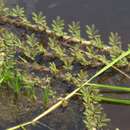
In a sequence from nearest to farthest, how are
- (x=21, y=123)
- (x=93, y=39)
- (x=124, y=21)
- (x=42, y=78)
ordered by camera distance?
(x=21, y=123), (x=42, y=78), (x=93, y=39), (x=124, y=21)

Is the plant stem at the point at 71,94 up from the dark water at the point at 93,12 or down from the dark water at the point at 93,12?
down

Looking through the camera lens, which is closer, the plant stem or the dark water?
the plant stem

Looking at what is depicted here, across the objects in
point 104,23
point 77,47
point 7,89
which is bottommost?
point 7,89

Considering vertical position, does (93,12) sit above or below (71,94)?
above

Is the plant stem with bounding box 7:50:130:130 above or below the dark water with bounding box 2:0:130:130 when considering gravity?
below

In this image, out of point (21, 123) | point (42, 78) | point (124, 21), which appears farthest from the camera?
point (124, 21)

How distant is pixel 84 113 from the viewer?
2.79m

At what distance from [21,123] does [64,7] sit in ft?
4.54

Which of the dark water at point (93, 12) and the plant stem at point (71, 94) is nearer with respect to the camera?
the plant stem at point (71, 94)

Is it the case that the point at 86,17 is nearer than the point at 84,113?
No

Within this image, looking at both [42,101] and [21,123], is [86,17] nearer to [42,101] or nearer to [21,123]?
[42,101]

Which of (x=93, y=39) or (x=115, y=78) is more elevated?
(x=93, y=39)

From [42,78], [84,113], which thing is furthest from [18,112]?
[84,113]

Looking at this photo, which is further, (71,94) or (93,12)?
(93,12)
